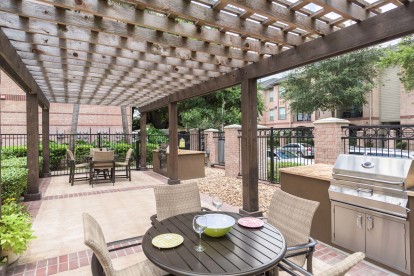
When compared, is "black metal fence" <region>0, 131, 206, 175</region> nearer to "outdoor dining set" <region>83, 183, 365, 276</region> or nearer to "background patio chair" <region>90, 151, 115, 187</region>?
"background patio chair" <region>90, 151, 115, 187</region>

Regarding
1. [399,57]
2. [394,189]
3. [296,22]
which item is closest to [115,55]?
[296,22]

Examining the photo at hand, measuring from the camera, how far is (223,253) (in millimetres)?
1627

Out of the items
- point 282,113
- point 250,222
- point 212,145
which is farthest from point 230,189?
point 282,113

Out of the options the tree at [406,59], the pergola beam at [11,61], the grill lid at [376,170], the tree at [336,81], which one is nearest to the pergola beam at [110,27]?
the pergola beam at [11,61]

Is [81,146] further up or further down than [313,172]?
further up

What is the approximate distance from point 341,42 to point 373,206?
5.89 feet

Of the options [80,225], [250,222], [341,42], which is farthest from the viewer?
[80,225]

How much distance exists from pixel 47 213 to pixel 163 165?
4.45m

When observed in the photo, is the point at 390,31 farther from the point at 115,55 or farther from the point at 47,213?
the point at 47,213

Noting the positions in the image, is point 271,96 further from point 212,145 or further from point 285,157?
point 285,157

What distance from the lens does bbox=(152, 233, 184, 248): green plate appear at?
5.61 ft

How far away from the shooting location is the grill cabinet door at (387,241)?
2.46 m

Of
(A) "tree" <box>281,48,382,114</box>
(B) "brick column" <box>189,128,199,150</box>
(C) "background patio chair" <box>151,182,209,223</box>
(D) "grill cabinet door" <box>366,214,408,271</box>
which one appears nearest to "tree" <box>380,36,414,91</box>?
(A) "tree" <box>281,48,382,114</box>

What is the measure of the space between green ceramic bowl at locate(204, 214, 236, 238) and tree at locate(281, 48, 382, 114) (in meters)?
16.4
